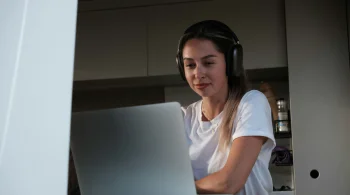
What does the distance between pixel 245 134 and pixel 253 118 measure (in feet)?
0.17

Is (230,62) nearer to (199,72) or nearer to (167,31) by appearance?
(199,72)

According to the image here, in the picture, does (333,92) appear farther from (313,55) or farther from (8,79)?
(8,79)

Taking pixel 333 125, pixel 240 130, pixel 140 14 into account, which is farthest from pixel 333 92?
pixel 240 130

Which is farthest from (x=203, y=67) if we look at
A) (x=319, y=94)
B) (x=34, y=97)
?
(x=319, y=94)

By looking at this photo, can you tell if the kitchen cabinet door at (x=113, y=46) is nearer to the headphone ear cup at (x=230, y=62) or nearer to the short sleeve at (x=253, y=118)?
the headphone ear cup at (x=230, y=62)

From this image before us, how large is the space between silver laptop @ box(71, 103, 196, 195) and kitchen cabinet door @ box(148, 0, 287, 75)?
2.24 meters

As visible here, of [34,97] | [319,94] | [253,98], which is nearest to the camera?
[34,97]

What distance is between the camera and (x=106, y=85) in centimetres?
341

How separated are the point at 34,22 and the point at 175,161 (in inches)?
14.5

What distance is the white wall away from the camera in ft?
1.14

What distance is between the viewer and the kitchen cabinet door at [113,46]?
10.3 feet

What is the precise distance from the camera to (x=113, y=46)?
3.18 metres

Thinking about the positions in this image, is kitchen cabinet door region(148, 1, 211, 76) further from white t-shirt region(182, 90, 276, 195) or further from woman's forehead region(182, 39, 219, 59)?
white t-shirt region(182, 90, 276, 195)

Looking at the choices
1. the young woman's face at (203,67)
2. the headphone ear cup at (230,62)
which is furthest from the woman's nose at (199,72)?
the headphone ear cup at (230,62)
